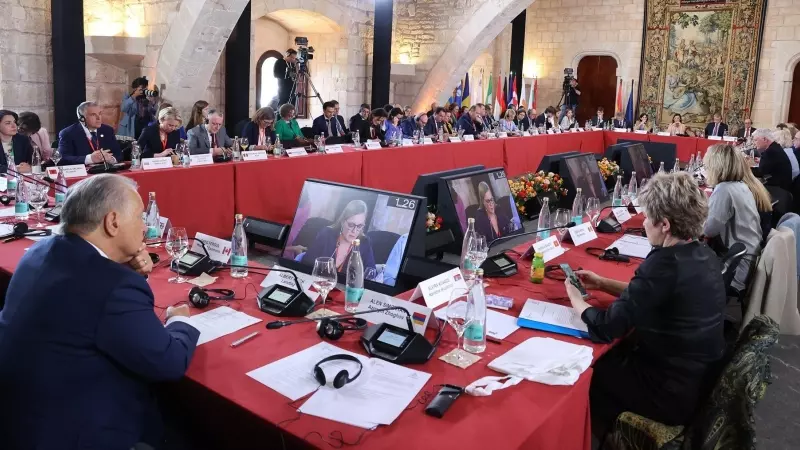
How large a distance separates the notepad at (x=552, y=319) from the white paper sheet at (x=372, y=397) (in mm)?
563

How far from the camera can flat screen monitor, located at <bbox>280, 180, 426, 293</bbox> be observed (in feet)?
8.06

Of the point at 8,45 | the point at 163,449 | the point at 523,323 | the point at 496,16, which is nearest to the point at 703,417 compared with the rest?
the point at 523,323

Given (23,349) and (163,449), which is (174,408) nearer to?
(163,449)

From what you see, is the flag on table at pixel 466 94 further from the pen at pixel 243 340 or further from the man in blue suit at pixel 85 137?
the pen at pixel 243 340

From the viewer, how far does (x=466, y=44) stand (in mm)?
11648

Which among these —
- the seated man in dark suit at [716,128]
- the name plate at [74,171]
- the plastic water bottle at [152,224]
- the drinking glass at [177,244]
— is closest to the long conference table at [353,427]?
the drinking glass at [177,244]

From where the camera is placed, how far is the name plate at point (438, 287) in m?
2.13

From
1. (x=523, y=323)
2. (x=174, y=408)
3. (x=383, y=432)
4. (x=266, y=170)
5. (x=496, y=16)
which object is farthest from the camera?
(x=496, y=16)

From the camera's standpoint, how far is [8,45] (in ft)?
23.6

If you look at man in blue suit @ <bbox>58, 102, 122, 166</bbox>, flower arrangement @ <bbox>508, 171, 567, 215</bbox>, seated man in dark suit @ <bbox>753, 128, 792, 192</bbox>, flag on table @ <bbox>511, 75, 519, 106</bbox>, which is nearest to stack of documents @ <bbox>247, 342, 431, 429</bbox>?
flower arrangement @ <bbox>508, 171, 567, 215</bbox>

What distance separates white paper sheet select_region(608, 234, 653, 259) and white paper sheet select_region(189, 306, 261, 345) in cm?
194

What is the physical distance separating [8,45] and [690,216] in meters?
7.57

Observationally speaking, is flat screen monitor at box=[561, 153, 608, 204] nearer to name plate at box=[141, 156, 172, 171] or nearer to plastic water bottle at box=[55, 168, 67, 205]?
name plate at box=[141, 156, 172, 171]

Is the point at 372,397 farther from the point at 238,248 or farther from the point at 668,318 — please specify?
the point at 238,248
